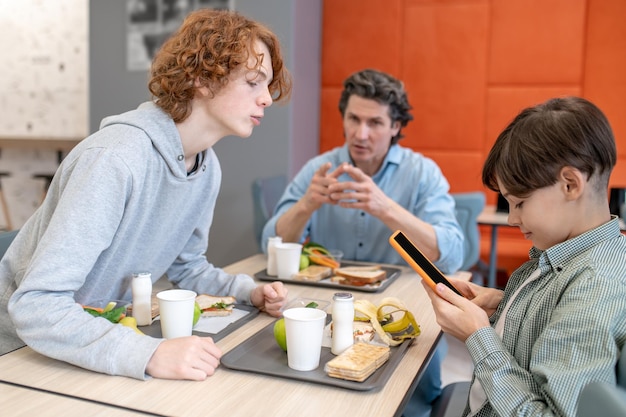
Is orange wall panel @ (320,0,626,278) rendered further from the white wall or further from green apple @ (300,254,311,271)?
green apple @ (300,254,311,271)

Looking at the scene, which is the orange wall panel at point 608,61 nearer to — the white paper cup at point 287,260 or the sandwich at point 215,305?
the white paper cup at point 287,260

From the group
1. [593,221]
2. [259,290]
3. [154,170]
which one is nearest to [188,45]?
[154,170]

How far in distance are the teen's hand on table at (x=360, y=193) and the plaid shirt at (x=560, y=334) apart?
0.84 meters

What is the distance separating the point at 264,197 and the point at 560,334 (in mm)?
2390

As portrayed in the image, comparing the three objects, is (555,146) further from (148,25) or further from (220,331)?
(148,25)

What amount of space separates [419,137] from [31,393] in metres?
3.54

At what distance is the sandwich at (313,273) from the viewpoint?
1759 mm

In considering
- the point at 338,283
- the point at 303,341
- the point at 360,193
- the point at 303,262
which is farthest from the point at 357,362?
the point at 360,193

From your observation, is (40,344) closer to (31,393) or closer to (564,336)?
(31,393)

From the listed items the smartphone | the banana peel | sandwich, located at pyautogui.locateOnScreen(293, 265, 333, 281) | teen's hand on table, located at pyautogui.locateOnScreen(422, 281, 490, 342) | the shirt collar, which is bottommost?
sandwich, located at pyautogui.locateOnScreen(293, 265, 333, 281)

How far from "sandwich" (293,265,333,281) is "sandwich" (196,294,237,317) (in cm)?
32

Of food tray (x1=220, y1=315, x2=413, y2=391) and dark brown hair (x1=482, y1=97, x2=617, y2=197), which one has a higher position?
dark brown hair (x1=482, y1=97, x2=617, y2=197)

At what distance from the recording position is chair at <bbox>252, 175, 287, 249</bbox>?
3.10 metres

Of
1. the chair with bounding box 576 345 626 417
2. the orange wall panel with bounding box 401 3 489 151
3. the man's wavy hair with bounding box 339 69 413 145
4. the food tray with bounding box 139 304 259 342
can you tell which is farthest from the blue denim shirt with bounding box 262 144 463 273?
the orange wall panel with bounding box 401 3 489 151
